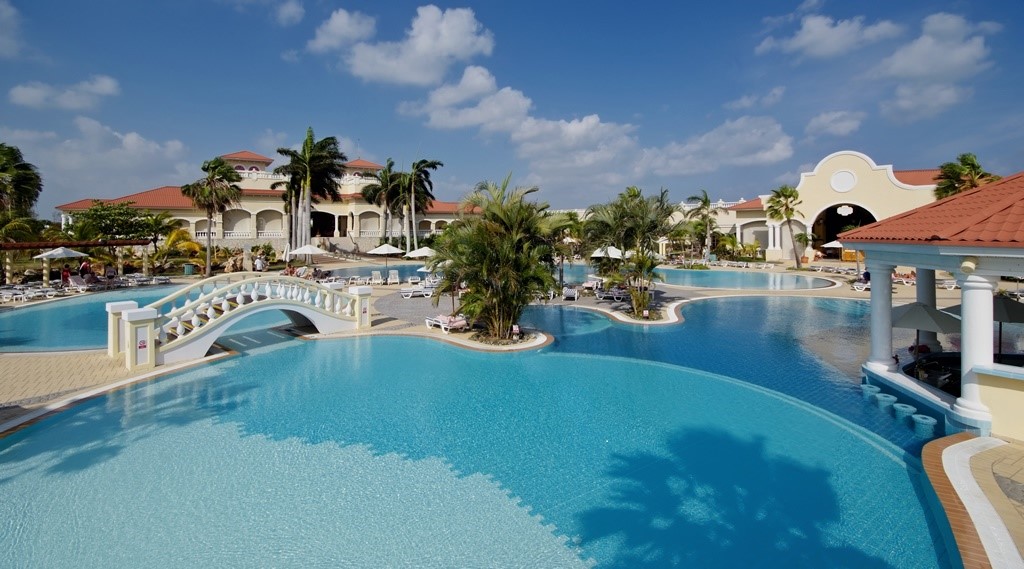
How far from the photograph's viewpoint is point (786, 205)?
43.2 m

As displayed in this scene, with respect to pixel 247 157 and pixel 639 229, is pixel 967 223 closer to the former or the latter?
pixel 639 229

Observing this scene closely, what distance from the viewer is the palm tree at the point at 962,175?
33828 millimetres

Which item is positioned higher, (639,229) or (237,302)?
(639,229)

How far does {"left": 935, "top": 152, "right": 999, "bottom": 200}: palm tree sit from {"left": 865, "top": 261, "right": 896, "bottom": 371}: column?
3190cm

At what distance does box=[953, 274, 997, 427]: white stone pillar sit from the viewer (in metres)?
7.49

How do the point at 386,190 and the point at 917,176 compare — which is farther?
the point at 386,190

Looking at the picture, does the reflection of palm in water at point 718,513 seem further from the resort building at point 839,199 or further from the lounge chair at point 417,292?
the resort building at point 839,199

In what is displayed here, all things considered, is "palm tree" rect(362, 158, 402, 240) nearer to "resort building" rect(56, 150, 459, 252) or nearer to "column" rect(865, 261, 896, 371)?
"resort building" rect(56, 150, 459, 252)

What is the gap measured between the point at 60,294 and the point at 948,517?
3259cm

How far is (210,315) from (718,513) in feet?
40.3

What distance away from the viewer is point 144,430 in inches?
336

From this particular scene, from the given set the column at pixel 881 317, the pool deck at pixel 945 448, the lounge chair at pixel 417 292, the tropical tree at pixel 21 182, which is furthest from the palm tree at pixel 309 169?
the column at pixel 881 317

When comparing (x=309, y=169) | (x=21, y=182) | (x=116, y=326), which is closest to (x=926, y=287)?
(x=116, y=326)

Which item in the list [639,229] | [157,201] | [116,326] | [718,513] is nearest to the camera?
[718,513]
